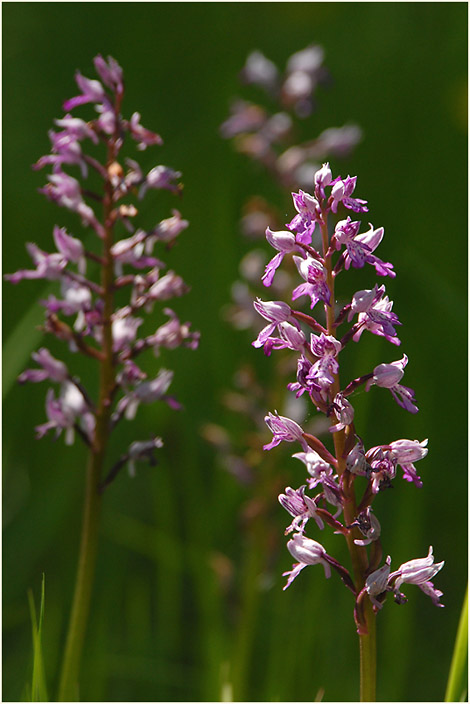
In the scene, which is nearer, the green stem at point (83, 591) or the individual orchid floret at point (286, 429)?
the individual orchid floret at point (286, 429)

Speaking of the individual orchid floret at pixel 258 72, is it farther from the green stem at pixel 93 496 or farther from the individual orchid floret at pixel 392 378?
the individual orchid floret at pixel 392 378

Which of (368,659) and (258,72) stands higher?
(258,72)

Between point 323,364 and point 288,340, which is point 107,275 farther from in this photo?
point 323,364

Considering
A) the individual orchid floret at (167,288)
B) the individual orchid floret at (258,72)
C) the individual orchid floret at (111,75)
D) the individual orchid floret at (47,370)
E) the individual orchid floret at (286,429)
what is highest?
the individual orchid floret at (258,72)

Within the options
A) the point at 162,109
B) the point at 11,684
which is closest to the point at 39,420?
the point at 11,684

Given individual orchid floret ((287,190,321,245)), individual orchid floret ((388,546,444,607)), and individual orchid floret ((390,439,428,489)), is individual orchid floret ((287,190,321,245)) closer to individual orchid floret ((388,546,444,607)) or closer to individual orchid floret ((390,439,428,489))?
individual orchid floret ((390,439,428,489))

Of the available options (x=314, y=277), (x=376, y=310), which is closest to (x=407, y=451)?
(x=376, y=310)

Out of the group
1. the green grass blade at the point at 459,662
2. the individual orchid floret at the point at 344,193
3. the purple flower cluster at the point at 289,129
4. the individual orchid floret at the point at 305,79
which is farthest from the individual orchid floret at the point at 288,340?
the individual orchid floret at the point at 305,79
